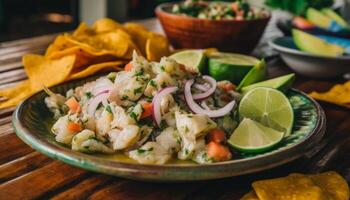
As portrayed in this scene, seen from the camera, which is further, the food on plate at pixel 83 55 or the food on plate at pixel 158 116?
the food on plate at pixel 83 55

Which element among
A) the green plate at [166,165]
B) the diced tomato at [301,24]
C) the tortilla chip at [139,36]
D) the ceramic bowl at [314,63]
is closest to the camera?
the green plate at [166,165]

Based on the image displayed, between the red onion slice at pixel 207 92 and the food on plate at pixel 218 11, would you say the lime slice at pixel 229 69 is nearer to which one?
the red onion slice at pixel 207 92

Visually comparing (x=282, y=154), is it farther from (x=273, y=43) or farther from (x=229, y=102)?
(x=273, y=43)

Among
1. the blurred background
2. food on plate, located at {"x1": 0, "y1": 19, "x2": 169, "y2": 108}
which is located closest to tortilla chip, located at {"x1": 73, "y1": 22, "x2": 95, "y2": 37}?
food on plate, located at {"x1": 0, "y1": 19, "x2": 169, "y2": 108}

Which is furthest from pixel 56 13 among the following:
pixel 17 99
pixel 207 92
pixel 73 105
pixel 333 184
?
pixel 333 184

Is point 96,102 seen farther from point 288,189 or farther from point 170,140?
point 288,189

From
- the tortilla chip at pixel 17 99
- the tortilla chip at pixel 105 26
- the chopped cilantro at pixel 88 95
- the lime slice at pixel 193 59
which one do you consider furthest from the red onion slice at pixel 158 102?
the tortilla chip at pixel 105 26
